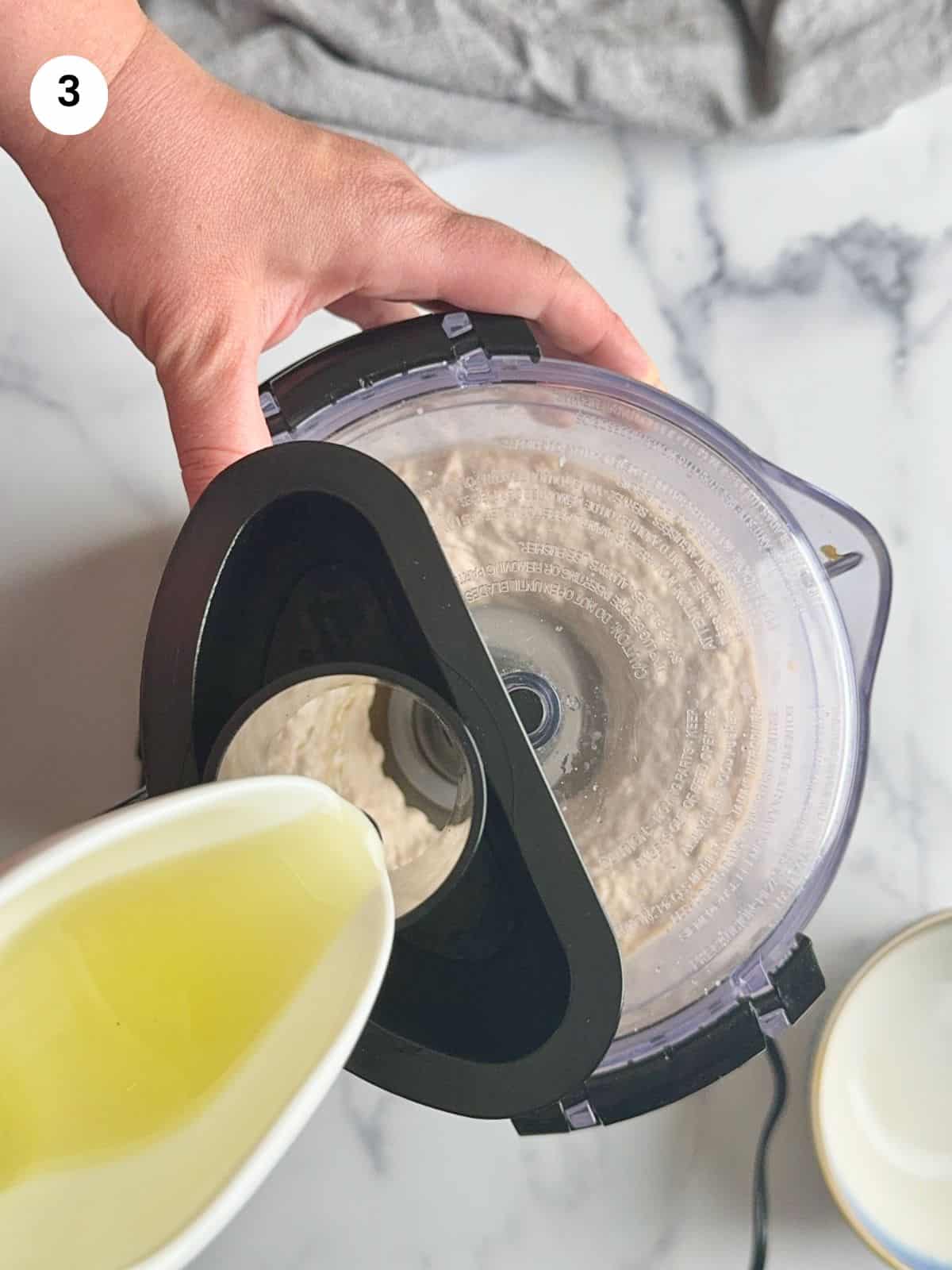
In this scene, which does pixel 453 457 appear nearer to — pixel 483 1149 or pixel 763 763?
pixel 763 763

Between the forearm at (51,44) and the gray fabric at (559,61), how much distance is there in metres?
0.12

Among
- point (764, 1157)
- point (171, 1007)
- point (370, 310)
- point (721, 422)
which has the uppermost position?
point (370, 310)

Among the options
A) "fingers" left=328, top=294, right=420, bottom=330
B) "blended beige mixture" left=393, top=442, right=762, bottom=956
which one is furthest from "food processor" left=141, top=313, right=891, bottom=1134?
"fingers" left=328, top=294, right=420, bottom=330

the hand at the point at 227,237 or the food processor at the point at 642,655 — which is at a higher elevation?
the hand at the point at 227,237

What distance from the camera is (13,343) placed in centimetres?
57

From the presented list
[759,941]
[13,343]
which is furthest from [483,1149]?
[13,343]

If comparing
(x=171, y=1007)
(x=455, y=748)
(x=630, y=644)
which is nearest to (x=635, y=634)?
(x=630, y=644)

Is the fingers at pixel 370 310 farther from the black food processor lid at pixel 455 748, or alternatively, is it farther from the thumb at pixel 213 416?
the black food processor lid at pixel 455 748

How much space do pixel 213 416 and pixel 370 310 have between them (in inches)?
5.6

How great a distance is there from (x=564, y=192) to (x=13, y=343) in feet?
0.94

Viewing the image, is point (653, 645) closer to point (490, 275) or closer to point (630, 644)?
point (630, 644)

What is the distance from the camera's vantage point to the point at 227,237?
0.45 meters

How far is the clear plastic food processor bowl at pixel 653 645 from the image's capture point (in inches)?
17.6

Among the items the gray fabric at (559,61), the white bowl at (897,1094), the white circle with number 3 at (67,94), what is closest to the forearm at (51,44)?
the white circle with number 3 at (67,94)
